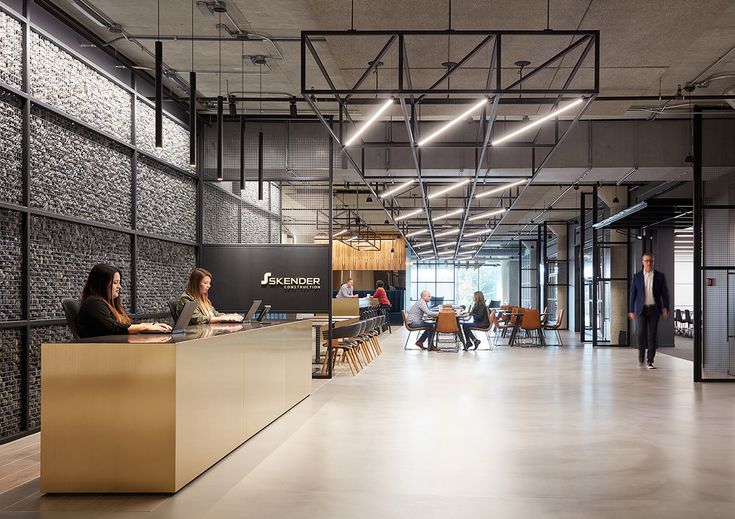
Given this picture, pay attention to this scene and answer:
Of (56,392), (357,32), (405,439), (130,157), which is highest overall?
(357,32)

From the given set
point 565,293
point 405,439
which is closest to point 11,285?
point 405,439

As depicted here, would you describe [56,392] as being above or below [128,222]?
below

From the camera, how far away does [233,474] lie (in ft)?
16.1

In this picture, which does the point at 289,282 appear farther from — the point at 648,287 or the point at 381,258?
the point at 381,258

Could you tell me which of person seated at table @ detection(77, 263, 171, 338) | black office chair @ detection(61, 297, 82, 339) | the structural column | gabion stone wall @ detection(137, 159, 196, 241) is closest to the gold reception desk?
person seated at table @ detection(77, 263, 171, 338)

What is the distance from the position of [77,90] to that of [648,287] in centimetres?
894

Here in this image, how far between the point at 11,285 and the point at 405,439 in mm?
3474

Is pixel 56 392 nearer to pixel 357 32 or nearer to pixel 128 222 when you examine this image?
pixel 357 32

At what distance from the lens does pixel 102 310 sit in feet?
17.2

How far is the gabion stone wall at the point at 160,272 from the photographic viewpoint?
9008mm

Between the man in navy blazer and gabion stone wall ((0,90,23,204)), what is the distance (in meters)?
9.21

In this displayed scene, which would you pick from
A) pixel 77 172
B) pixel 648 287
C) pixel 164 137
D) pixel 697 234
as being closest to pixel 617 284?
pixel 648 287

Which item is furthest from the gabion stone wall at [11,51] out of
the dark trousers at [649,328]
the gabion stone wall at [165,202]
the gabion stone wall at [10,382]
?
the dark trousers at [649,328]

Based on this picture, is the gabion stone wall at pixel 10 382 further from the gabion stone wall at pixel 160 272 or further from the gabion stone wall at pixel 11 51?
the gabion stone wall at pixel 160 272
